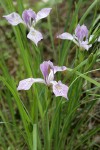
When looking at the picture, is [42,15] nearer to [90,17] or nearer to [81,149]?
[81,149]

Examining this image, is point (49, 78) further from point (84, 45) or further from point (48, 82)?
point (84, 45)

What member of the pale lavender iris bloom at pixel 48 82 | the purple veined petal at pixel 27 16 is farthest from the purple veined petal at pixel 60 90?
the purple veined petal at pixel 27 16

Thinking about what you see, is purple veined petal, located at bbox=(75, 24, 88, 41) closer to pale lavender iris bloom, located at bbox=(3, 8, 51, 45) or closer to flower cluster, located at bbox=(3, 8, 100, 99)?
flower cluster, located at bbox=(3, 8, 100, 99)

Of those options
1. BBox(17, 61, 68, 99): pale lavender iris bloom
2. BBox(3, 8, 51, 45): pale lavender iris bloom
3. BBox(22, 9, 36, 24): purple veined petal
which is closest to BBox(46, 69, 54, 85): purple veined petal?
BBox(17, 61, 68, 99): pale lavender iris bloom

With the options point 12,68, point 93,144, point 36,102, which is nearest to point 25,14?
point 36,102

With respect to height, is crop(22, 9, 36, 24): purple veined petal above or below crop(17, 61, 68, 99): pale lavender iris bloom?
above

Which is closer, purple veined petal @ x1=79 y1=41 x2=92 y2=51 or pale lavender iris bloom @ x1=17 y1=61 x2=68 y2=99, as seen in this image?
pale lavender iris bloom @ x1=17 y1=61 x2=68 y2=99

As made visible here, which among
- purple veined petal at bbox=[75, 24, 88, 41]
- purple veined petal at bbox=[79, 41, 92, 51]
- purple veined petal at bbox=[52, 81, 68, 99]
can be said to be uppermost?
purple veined petal at bbox=[75, 24, 88, 41]

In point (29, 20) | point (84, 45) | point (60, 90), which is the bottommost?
point (60, 90)

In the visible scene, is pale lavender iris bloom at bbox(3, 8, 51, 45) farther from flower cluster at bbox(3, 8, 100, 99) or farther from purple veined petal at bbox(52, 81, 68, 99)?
purple veined petal at bbox(52, 81, 68, 99)

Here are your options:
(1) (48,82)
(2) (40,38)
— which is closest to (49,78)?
(1) (48,82)

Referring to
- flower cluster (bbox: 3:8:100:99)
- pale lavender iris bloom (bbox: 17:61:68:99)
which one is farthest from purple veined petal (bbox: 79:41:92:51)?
pale lavender iris bloom (bbox: 17:61:68:99)
